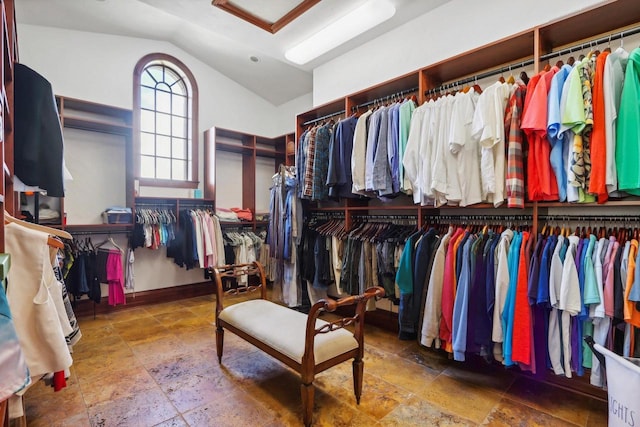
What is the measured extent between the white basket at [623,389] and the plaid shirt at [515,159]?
0.86 meters

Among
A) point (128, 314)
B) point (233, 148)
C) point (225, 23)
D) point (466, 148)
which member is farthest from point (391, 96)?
point (128, 314)

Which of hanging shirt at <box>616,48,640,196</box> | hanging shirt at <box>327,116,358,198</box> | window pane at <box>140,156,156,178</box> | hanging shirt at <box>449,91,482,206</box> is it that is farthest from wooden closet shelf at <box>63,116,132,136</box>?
hanging shirt at <box>616,48,640,196</box>

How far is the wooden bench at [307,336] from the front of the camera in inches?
63.6

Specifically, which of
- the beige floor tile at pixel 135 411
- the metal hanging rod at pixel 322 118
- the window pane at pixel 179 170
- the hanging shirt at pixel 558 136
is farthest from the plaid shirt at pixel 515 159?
the window pane at pixel 179 170

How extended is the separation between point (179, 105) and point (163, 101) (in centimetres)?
22

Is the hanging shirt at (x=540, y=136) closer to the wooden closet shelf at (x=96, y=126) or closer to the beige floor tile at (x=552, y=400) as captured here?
the beige floor tile at (x=552, y=400)

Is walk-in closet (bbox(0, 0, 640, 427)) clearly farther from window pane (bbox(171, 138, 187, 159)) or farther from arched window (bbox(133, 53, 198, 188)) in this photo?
window pane (bbox(171, 138, 187, 159))

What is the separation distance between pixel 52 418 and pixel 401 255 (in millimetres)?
2370

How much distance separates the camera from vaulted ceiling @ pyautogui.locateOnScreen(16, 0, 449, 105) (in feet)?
8.91

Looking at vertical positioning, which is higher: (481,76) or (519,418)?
(481,76)

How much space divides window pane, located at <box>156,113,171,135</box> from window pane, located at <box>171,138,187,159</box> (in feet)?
0.51

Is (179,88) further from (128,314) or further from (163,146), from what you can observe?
(128,314)

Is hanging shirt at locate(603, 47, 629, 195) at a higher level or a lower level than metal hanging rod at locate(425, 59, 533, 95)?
lower

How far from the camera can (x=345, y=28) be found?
9.57ft
